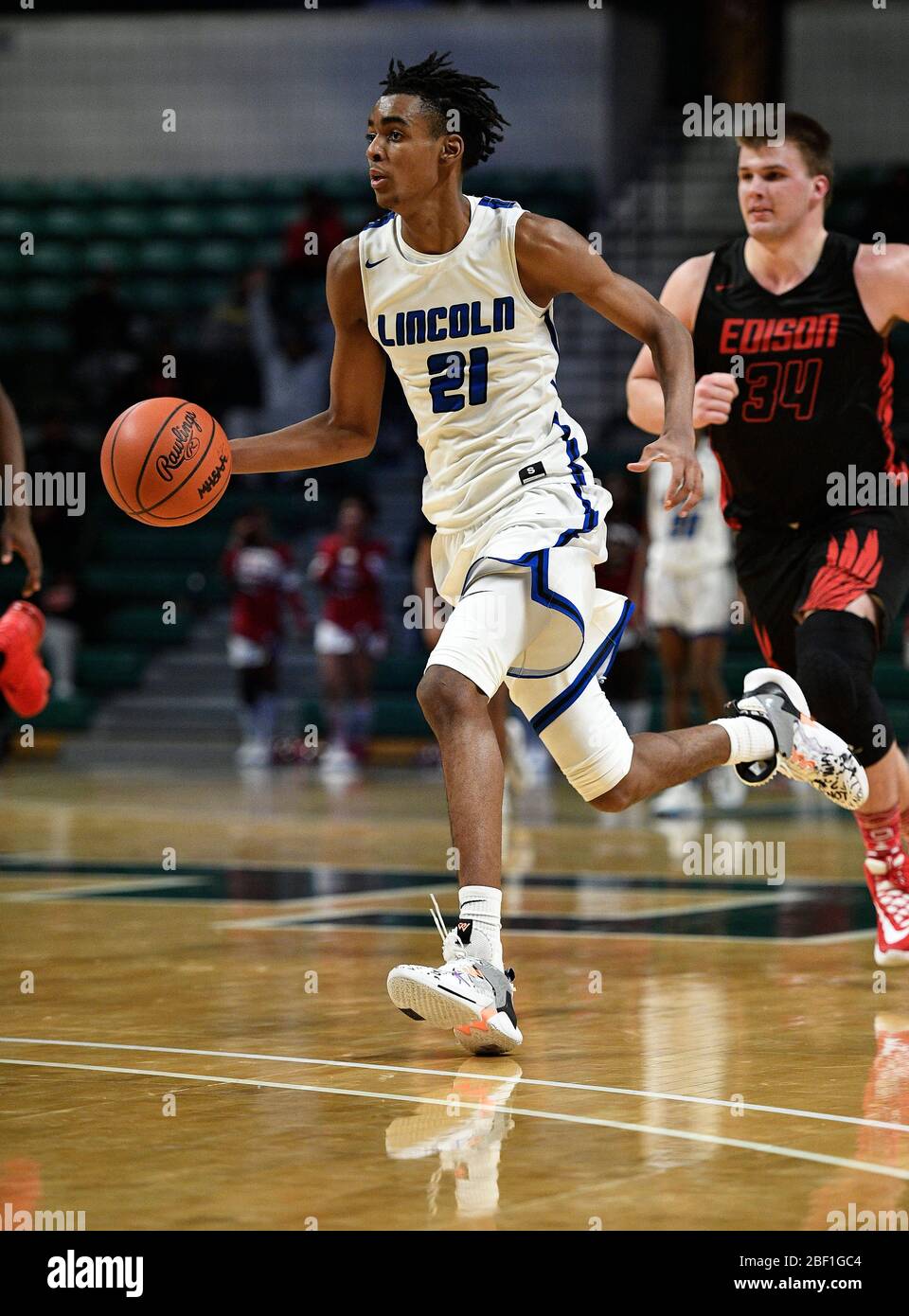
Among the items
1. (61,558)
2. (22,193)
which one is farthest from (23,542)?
→ (22,193)

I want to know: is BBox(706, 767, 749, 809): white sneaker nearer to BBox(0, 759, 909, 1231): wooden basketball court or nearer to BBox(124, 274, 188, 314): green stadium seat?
BBox(0, 759, 909, 1231): wooden basketball court

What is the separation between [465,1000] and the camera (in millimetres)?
4141

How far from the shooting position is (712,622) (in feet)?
37.7

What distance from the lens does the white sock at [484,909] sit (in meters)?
4.31

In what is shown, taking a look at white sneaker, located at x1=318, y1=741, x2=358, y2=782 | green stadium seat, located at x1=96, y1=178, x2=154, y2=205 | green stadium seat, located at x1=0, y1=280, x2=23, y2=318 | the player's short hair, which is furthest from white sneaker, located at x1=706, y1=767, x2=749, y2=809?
green stadium seat, located at x1=96, y1=178, x2=154, y2=205

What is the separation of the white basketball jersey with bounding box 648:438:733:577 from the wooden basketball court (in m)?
3.35

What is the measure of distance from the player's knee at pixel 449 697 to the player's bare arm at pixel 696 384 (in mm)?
901

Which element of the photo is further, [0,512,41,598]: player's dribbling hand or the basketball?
[0,512,41,598]: player's dribbling hand

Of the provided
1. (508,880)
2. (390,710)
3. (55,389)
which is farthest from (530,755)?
(55,389)

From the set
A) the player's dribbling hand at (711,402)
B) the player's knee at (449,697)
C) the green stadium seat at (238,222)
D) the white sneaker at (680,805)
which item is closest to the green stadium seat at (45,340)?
the green stadium seat at (238,222)

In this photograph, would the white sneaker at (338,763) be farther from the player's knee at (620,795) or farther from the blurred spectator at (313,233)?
the player's knee at (620,795)

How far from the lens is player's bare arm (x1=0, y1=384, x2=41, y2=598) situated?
6258mm
